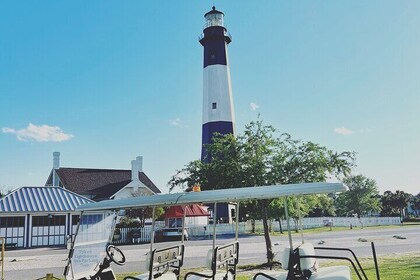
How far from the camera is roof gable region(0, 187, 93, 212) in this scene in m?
25.5

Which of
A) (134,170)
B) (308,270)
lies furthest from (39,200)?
(308,270)

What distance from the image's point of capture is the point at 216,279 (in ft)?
21.8

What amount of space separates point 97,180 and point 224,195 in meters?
33.0

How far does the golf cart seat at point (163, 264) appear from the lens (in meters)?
6.34

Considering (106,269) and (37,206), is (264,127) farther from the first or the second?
(37,206)

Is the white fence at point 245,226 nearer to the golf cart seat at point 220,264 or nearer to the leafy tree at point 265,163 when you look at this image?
the leafy tree at point 265,163

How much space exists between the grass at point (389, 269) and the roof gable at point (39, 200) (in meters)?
15.4

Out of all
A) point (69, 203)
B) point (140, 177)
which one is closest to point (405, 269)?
point (69, 203)

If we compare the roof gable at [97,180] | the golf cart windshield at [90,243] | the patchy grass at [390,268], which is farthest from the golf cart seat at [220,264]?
the roof gable at [97,180]

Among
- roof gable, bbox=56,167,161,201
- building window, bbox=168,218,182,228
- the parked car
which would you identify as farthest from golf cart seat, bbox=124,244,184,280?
roof gable, bbox=56,167,161,201

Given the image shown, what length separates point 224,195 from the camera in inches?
253

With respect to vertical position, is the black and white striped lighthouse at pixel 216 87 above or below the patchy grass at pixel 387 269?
above

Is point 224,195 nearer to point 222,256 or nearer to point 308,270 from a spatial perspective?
point 222,256

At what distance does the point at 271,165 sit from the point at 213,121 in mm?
21400
